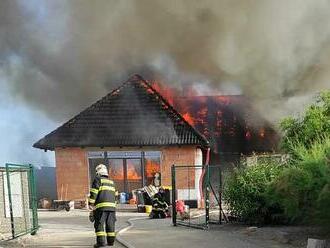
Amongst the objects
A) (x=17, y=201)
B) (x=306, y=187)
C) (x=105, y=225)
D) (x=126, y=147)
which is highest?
(x=126, y=147)

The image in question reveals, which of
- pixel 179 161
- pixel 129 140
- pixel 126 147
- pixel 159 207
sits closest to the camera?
pixel 159 207

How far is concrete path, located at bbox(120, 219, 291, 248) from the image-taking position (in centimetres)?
797

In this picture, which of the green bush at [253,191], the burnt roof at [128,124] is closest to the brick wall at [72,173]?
the burnt roof at [128,124]

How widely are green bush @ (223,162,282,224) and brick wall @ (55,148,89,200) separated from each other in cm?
1019

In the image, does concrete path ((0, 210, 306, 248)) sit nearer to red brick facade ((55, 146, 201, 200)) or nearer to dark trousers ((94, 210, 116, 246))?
dark trousers ((94, 210, 116, 246))

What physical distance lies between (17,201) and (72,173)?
34.0 feet

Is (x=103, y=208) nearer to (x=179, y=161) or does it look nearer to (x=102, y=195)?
(x=102, y=195)

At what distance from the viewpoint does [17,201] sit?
9.55 metres

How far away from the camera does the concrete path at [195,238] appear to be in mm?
7973

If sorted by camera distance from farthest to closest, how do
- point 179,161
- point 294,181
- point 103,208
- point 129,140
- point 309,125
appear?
point 129,140, point 179,161, point 309,125, point 294,181, point 103,208

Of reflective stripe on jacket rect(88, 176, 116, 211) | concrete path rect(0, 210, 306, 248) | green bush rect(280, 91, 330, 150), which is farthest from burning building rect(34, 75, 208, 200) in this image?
reflective stripe on jacket rect(88, 176, 116, 211)

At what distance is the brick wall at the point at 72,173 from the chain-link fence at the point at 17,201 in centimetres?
957

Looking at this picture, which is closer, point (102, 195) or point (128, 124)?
point (102, 195)

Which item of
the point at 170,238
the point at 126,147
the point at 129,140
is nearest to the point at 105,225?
the point at 170,238
